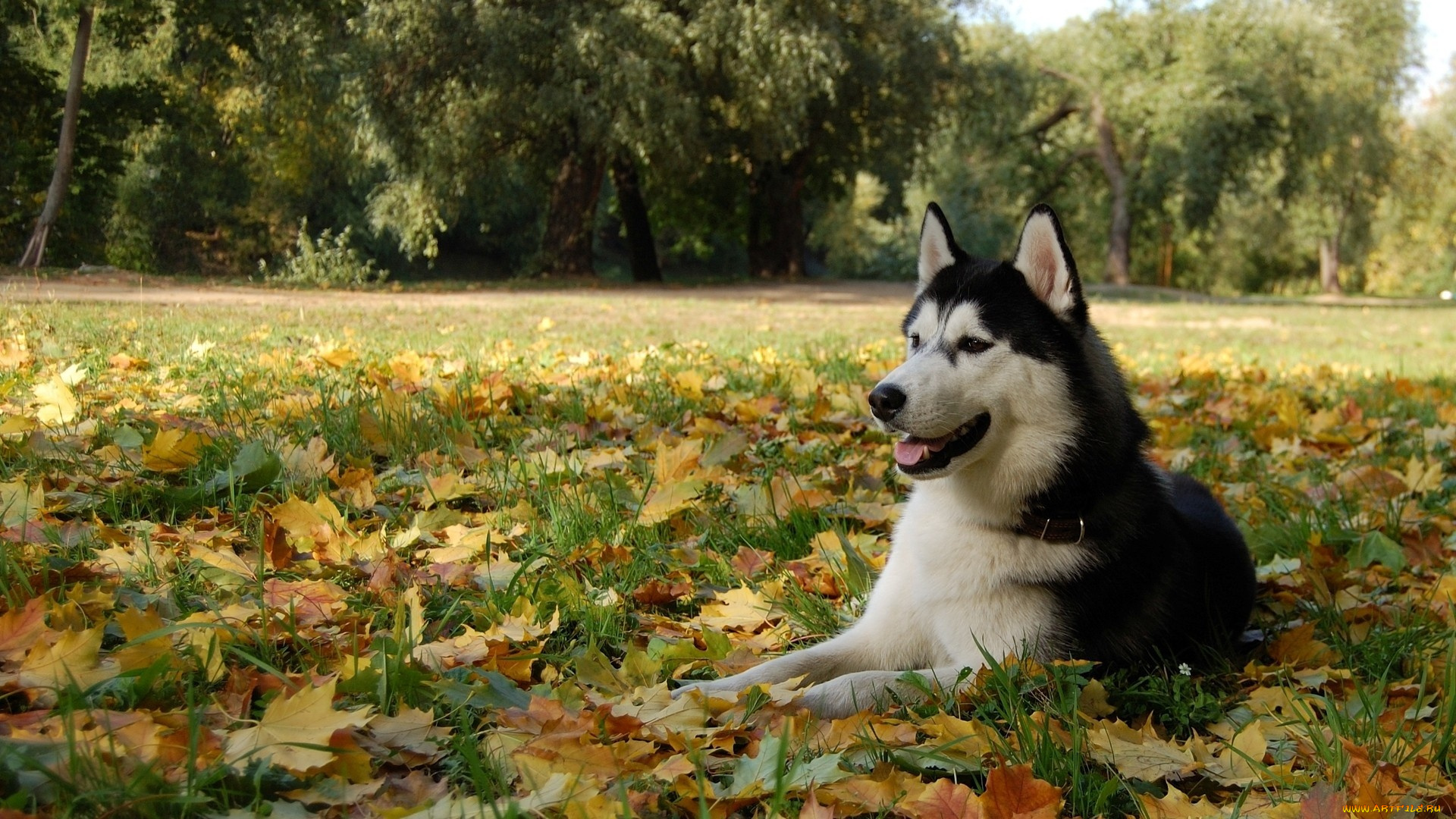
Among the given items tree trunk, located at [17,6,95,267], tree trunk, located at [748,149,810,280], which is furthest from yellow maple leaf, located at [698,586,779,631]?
tree trunk, located at [748,149,810,280]

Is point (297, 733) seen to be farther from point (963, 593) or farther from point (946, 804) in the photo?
point (963, 593)

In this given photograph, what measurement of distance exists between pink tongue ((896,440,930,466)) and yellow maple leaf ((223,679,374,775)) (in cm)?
140

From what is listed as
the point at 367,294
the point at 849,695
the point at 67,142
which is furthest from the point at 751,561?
the point at 67,142

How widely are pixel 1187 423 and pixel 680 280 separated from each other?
21527 mm

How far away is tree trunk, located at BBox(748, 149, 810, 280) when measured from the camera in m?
28.0

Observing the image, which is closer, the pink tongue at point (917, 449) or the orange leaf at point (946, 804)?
the orange leaf at point (946, 804)

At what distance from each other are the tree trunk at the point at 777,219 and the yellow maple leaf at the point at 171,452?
24.8 meters

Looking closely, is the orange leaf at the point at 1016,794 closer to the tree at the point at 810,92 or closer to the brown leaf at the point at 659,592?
the brown leaf at the point at 659,592

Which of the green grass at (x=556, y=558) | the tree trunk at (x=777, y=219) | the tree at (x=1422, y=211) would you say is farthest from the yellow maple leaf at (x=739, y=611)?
the tree at (x=1422, y=211)

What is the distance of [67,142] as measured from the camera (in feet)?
50.4

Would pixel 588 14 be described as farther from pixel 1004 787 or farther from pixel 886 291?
pixel 1004 787

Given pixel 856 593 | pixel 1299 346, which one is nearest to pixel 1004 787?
pixel 856 593

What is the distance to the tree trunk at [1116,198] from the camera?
3353 cm

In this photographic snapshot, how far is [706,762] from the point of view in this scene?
207cm
